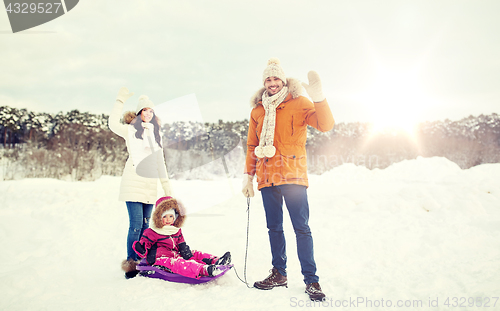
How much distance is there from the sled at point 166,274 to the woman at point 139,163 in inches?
10.5

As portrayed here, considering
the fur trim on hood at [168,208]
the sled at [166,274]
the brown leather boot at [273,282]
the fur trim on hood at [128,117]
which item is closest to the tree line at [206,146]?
the fur trim on hood at [128,117]

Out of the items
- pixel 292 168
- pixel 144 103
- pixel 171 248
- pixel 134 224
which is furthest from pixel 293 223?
pixel 144 103

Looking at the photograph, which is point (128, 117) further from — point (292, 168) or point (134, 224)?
point (292, 168)

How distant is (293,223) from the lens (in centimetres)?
259

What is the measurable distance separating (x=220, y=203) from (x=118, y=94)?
13.3 ft

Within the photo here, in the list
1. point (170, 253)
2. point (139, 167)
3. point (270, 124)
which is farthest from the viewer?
point (139, 167)

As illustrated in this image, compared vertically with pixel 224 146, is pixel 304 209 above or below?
below

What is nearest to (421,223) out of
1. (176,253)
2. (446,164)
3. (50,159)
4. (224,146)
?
(176,253)

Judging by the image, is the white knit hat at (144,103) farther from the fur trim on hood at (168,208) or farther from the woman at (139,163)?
the fur trim on hood at (168,208)

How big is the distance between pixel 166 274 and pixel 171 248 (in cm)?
33

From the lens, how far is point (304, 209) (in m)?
2.55

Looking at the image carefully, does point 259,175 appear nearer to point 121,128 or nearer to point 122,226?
point 121,128

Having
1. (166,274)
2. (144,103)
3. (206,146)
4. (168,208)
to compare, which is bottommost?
(166,274)

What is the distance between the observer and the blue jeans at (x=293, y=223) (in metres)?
2.47
